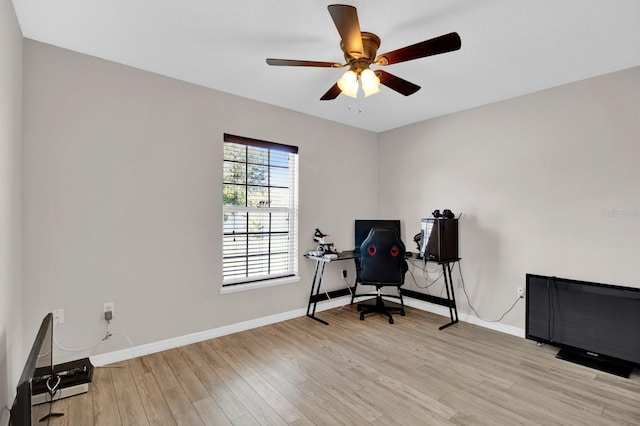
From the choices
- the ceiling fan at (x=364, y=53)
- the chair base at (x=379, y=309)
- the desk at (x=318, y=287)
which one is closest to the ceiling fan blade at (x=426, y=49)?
the ceiling fan at (x=364, y=53)

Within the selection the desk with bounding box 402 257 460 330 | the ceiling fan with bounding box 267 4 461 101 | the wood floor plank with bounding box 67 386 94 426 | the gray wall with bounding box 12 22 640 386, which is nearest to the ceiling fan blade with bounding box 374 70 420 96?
the ceiling fan with bounding box 267 4 461 101

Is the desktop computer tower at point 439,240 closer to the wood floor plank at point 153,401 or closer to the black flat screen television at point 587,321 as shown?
the black flat screen television at point 587,321

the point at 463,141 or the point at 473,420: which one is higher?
the point at 463,141

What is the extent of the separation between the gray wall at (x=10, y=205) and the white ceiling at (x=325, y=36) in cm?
31

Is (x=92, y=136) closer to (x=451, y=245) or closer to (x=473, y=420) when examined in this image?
(x=473, y=420)

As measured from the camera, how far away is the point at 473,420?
1.93m

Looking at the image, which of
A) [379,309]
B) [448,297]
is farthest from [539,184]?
[379,309]

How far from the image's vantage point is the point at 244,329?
11.0 feet

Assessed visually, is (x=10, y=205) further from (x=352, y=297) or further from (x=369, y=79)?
(x=352, y=297)

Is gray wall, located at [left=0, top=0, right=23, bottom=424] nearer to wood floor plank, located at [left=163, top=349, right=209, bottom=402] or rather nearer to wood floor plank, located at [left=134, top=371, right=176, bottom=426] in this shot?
wood floor plank, located at [left=134, top=371, right=176, bottom=426]

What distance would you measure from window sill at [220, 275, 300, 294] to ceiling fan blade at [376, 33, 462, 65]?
100 inches

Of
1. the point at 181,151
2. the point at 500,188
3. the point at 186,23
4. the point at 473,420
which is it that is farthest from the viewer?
the point at 500,188

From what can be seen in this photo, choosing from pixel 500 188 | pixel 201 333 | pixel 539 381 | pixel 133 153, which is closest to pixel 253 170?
pixel 133 153

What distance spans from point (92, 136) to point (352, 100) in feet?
8.23
